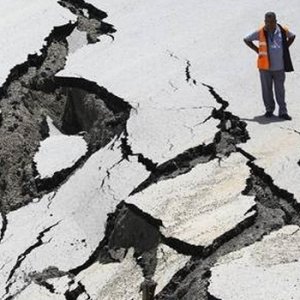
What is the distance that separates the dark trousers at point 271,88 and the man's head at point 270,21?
42 centimetres

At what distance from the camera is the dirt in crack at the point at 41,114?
6.39m

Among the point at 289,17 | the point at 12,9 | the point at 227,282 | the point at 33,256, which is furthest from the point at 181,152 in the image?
the point at 12,9

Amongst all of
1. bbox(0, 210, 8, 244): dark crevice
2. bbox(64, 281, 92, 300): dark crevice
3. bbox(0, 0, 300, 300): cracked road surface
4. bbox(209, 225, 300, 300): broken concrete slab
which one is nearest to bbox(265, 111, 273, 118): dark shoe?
bbox(0, 0, 300, 300): cracked road surface

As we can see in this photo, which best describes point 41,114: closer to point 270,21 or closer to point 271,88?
point 271,88

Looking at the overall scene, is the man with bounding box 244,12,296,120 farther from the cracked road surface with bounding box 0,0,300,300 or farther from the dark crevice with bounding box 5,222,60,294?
the dark crevice with bounding box 5,222,60,294

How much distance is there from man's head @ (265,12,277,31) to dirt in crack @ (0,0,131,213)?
5.51ft

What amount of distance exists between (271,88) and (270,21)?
2.15 ft

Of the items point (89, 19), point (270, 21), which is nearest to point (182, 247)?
point (270, 21)

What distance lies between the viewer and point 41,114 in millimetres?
7512

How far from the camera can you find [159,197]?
17.1 feet

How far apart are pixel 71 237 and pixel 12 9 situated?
18.7 ft

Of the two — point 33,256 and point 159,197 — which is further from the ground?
point 159,197

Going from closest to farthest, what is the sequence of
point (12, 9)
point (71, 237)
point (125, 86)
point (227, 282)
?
1. point (227, 282)
2. point (71, 237)
3. point (125, 86)
4. point (12, 9)

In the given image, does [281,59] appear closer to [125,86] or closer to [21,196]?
[125,86]
